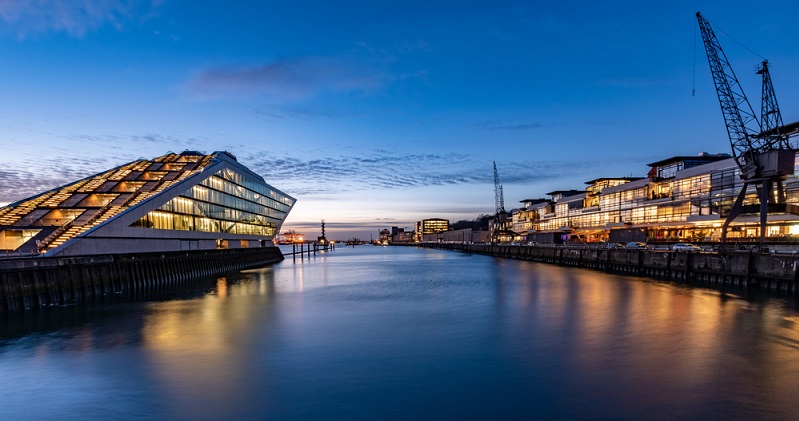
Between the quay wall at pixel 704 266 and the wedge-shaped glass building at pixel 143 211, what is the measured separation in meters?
62.1

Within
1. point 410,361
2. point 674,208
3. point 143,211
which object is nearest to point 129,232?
point 143,211

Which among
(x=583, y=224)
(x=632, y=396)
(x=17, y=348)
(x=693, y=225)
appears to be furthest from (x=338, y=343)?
(x=583, y=224)

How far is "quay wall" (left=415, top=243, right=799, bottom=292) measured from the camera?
3538 centimetres

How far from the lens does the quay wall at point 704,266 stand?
35.4 m

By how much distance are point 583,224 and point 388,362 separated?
128 m

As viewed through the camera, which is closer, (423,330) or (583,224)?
(423,330)

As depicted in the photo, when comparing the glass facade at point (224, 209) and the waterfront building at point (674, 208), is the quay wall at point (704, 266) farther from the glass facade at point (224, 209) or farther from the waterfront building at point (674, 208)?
the glass facade at point (224, 209)

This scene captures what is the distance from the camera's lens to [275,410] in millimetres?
13969

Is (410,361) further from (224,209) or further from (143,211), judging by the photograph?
(224,209)

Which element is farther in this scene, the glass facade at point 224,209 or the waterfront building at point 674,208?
the waterfront building at point 674,208

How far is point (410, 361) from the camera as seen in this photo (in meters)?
19.1

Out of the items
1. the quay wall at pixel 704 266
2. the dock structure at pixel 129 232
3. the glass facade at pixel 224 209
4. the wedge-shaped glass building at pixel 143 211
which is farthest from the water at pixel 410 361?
the glass facade at pixel 224 209

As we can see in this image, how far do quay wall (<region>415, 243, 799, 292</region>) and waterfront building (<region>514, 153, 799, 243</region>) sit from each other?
1061 cm

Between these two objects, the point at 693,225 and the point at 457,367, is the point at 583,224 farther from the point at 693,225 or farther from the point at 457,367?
the point at 457,367
